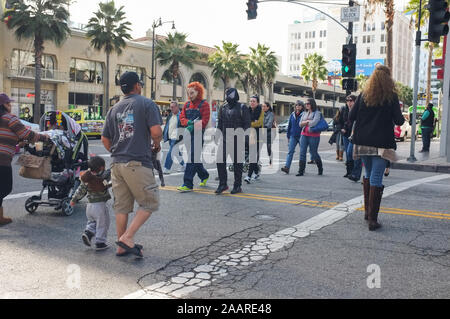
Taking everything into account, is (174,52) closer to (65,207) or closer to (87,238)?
(65,207)

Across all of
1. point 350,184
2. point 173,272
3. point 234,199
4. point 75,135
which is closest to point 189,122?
point 234,199

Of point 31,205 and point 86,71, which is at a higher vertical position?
point 86,71

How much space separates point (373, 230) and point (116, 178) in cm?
312

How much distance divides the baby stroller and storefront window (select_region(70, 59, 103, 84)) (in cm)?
3935

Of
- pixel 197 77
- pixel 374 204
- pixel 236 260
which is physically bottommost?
pixel 236 260

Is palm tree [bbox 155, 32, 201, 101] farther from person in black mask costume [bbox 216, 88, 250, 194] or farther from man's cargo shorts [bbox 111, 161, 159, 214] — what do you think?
man's cargo shorts [bbox 111, 161, 159, 214]

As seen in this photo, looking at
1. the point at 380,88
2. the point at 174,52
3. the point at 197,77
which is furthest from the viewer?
the point at 197,77

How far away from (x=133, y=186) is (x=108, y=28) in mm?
40393

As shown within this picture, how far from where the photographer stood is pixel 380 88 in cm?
552

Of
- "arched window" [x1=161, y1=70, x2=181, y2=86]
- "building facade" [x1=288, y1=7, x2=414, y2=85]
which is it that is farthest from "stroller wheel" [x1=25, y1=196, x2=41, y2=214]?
"building facade" [x1=288, y1=7, x2=414, y2=85]

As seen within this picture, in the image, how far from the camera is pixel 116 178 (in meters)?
4.39

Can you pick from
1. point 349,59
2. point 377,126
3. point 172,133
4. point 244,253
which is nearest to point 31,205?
point 244,253

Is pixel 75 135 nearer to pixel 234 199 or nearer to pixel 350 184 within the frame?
pixel 234 199

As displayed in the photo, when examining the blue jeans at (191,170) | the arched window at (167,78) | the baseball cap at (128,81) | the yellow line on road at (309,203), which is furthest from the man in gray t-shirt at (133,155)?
the arched window at (167,78)
